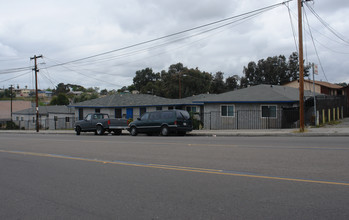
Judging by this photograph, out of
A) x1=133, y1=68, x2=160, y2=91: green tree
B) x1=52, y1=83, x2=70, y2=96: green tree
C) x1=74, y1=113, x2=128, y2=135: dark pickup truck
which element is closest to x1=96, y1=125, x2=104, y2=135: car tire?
x1=74, y1=113, x2=128, y2=135: dark pickup truck

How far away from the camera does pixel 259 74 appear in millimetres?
66750

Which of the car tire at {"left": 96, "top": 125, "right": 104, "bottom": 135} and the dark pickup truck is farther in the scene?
the car tire at {"left": 96, "top": 125, "right": 104, "bottom": 135}

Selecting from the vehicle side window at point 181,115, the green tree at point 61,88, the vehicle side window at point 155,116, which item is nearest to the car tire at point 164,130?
the vehicle side window at point 155,116

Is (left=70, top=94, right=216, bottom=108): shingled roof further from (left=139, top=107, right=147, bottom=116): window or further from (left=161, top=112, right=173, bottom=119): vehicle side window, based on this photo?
(left=161, top=112, right=173, bottom=119): vehicle side window

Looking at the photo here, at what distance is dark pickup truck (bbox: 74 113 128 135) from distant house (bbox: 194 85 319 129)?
726 cm

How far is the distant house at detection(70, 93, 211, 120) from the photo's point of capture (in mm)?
37438

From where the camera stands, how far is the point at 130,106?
127 ft

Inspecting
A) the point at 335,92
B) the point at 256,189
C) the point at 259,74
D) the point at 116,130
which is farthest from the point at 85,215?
the point at 259,74

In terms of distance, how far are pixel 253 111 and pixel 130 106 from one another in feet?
57.4

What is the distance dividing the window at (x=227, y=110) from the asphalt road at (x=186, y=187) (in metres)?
16.5

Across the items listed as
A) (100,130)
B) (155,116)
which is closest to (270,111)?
(155,116)

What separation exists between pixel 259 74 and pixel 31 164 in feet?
202

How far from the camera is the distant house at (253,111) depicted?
80.0 ft

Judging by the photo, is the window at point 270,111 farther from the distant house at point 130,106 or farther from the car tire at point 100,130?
the car tire at point 100,130
